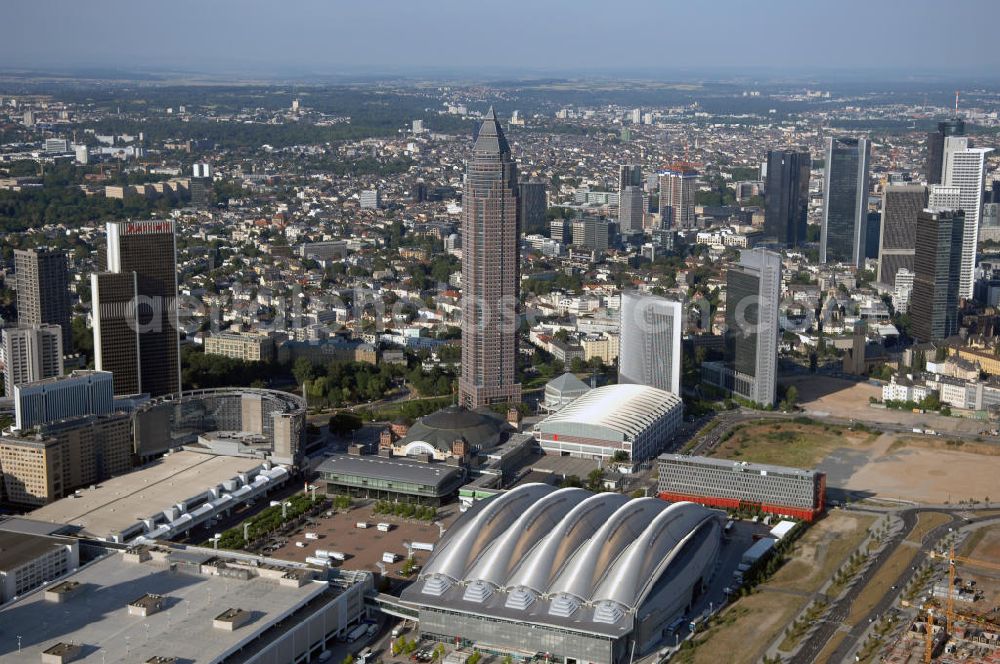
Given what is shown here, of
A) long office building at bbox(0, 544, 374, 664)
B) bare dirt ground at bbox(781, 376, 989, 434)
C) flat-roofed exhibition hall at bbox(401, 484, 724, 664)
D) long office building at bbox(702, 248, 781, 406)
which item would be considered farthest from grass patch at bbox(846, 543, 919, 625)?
long office building at bbox(702, 248, 781, 406)

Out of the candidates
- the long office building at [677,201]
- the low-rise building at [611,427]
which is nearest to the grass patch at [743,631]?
the low-rise building at [611,427]

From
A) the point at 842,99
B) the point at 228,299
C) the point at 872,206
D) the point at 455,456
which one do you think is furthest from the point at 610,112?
the point at 455,456

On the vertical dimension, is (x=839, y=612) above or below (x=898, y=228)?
below

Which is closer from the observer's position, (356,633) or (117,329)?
(356,633)

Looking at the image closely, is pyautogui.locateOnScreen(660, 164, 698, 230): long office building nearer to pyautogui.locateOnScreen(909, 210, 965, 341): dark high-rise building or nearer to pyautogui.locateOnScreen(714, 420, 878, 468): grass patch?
pyautogui.locateOnScreen(909, 210, 965, 341): dark high-rise building

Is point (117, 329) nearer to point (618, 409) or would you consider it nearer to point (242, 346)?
point (242, 346)

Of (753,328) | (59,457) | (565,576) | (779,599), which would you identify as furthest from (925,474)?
(59,457)
